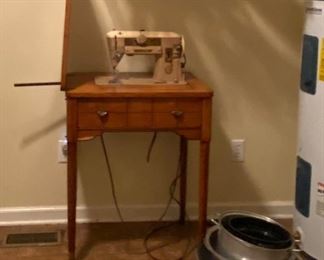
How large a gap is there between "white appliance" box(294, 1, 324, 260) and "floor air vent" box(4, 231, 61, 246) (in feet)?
3.29

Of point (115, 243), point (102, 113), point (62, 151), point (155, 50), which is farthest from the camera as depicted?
point (62, 151)

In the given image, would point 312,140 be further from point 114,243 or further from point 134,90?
point 114,243

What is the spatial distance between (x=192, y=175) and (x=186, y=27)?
0.66 metres

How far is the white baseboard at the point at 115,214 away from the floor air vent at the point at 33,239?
0.11 metres

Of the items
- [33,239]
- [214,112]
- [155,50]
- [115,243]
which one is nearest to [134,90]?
[155,50]

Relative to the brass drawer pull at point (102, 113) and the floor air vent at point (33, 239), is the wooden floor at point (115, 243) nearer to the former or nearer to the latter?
the floor air vent at point (33, 239)

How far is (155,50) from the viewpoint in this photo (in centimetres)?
224

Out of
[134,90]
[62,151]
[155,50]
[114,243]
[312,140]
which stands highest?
[155,50]

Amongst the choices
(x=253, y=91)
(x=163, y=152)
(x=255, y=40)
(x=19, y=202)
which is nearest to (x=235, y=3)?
(x=255, y=40)

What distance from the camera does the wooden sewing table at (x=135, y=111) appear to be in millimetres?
2086

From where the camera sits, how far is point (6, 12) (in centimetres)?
241

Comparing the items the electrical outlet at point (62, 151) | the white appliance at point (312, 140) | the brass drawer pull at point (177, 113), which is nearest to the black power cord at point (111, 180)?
the electrical outlet at point (62, 151)

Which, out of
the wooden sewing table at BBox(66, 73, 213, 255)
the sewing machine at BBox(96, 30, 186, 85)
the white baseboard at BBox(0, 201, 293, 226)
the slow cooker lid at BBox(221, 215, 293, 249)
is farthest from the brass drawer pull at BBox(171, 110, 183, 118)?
the white baseboard at BBox(0, 201, 293, 226)

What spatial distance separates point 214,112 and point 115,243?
0.71 meters
